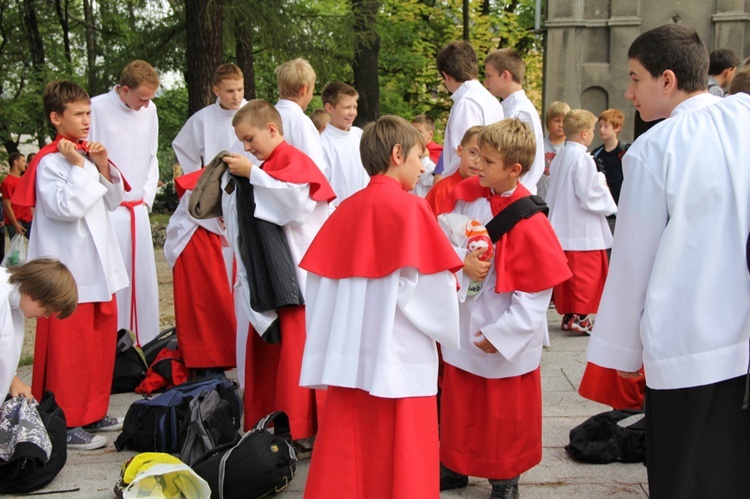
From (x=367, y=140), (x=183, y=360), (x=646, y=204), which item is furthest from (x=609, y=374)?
(x=183, y=360)

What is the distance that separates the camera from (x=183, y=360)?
6.23 m

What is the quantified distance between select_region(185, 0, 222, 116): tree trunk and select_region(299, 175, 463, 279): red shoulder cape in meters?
6.05

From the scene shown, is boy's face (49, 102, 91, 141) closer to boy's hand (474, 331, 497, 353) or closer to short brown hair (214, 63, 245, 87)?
short brown hair (214, 63, 245, 87)

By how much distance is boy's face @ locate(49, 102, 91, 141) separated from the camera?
516 centimetres

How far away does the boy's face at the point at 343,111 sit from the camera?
273 inches

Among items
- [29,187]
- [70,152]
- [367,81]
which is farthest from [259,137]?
[367,81]

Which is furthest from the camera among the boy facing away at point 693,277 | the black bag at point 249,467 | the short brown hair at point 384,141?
the black bag at point 249,467

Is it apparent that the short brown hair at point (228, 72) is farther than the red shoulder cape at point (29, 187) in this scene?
Yes

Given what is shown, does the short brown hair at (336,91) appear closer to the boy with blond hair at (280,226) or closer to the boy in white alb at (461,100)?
the boy in white alb at (461,100)

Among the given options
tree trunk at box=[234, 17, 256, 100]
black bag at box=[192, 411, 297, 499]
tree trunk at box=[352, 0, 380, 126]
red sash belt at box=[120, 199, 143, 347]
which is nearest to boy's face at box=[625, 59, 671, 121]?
black bag at box=[192, 411, 297, 499]

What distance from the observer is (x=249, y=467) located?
4082 millimetres

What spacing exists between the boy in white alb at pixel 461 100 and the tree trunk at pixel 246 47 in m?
4.13

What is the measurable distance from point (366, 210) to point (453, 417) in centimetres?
124

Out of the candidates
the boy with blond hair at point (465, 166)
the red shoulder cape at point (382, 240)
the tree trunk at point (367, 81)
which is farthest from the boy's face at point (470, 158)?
the tree trunk at point (367, 81)
